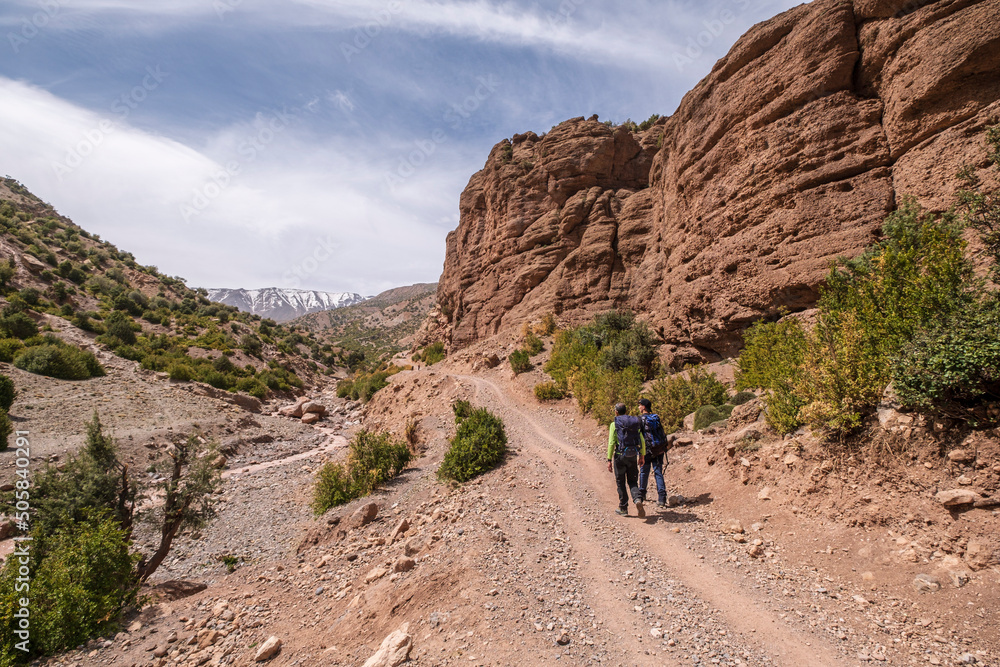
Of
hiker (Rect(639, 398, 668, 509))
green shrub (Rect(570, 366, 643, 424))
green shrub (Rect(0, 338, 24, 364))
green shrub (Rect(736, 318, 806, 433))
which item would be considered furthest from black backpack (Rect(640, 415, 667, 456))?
green shrub (Rect(0, 338, 24, 364))

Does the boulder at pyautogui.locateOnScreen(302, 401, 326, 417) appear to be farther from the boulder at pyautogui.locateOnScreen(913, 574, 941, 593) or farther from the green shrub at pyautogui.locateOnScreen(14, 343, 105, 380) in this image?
the boulder at pyautogui.locateOnScreen(913, 574, 941, 593)

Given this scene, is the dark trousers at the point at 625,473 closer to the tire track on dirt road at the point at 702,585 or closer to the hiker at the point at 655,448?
the hiker at the point at 655,448

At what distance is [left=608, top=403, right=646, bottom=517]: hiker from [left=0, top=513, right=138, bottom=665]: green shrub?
9.02m

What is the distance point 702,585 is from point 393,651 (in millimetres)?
3735

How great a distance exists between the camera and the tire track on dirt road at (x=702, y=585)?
3822 mm

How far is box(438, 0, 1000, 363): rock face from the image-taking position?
1012cm

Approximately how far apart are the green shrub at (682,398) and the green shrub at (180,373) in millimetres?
32109

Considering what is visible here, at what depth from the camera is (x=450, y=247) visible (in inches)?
2037

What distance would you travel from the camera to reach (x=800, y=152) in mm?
13484

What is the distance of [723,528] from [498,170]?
38.5 metres

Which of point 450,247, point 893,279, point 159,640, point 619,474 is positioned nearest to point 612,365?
point 619,474

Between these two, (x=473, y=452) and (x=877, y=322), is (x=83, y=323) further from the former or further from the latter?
(x=877, y=322)

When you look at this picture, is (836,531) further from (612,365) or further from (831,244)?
(612,365)

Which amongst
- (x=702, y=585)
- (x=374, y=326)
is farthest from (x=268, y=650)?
(x=374, y=326)
